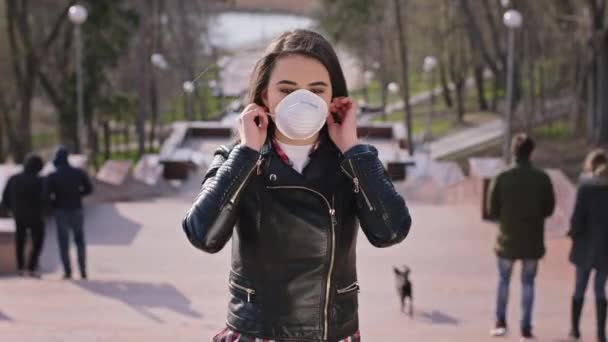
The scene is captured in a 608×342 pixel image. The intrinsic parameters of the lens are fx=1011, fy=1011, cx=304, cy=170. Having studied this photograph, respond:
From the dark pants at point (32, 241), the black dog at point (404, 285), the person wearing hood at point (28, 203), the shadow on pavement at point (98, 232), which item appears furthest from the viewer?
the shadow on pavement at point (98, 232)

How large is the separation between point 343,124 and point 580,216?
15.9ft

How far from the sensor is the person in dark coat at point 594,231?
7395 mm

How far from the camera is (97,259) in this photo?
13.2m

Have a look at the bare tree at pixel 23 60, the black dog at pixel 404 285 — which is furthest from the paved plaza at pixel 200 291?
the bare tree at pixel 23 60

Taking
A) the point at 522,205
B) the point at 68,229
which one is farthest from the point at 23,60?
the point at 522,205

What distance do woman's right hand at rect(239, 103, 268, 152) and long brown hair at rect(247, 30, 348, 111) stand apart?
0.11 meters

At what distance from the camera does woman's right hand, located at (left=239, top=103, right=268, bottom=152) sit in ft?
9.90

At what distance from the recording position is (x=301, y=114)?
2.84 meters

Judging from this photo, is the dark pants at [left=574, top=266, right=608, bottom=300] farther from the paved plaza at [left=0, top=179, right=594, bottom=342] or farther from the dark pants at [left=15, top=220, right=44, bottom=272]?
the dark pants at [left=15, top=220, right=44, bottom=272]

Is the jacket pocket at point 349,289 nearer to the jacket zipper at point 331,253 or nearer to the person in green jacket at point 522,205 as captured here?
the jacket zipper at point 331,253

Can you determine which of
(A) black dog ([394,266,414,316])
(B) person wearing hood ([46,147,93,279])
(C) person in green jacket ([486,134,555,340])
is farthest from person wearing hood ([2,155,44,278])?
(C) person in green jacket ([486,134,555,340])

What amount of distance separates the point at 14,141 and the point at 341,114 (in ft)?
106

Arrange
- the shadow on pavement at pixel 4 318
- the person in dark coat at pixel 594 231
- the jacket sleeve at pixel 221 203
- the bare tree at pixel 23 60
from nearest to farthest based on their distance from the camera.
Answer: the jacket sleeve at pixel 221 203 < the person in dark coat at pixel 594 231 < the shadow on pavement at pixel 4 318 < the bare tree at pixel 23 60

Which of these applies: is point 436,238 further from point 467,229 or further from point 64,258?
point 64,258
